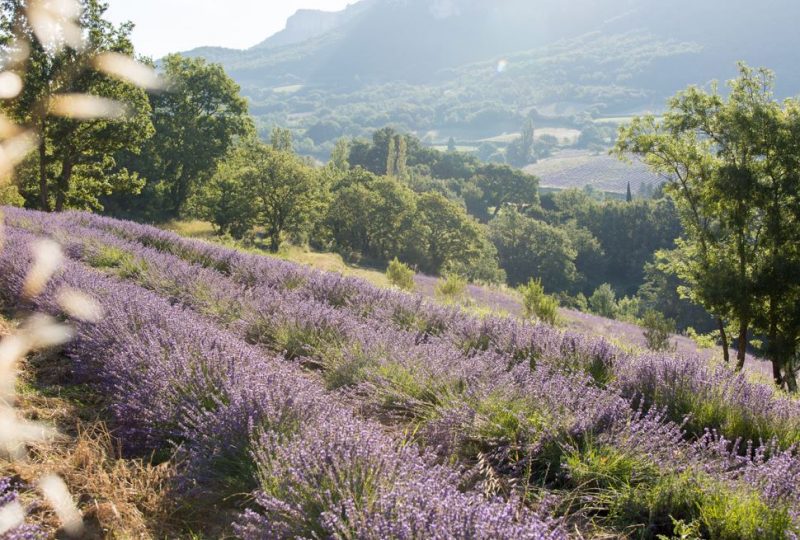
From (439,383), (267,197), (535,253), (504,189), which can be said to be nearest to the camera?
(439,383)

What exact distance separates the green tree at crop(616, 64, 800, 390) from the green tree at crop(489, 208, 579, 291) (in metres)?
53.2

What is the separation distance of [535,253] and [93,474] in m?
67.0

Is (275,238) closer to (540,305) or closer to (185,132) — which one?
(185,132)

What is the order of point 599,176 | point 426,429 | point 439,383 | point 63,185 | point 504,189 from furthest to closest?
point 599,176 < point 504,189 < point 63,185 < point 439,383 < point 426,429

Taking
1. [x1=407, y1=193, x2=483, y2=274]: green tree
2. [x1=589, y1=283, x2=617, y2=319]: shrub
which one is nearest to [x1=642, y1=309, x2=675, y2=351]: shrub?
[x1=407, y1=193, x2=483, y2=274]: green tree

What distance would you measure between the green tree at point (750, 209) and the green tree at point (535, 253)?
53.2 metres

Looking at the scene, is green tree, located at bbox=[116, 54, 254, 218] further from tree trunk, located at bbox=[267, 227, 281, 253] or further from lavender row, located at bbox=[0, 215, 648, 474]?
lavender row, located at bbox=[0, 215, 648, 474]

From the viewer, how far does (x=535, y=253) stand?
2625 inches

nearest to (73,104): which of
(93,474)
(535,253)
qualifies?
(93,474)

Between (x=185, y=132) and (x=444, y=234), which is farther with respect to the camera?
(x=444, y=234)

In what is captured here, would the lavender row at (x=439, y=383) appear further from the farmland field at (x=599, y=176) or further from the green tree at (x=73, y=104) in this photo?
the farmland field at (x=599, y=176)

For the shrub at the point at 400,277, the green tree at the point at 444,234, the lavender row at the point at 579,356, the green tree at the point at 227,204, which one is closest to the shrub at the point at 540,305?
the shrub at the point at 400,277

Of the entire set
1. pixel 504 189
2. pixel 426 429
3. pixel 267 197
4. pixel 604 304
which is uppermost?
pixel 267 197

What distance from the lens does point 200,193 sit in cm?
3356
